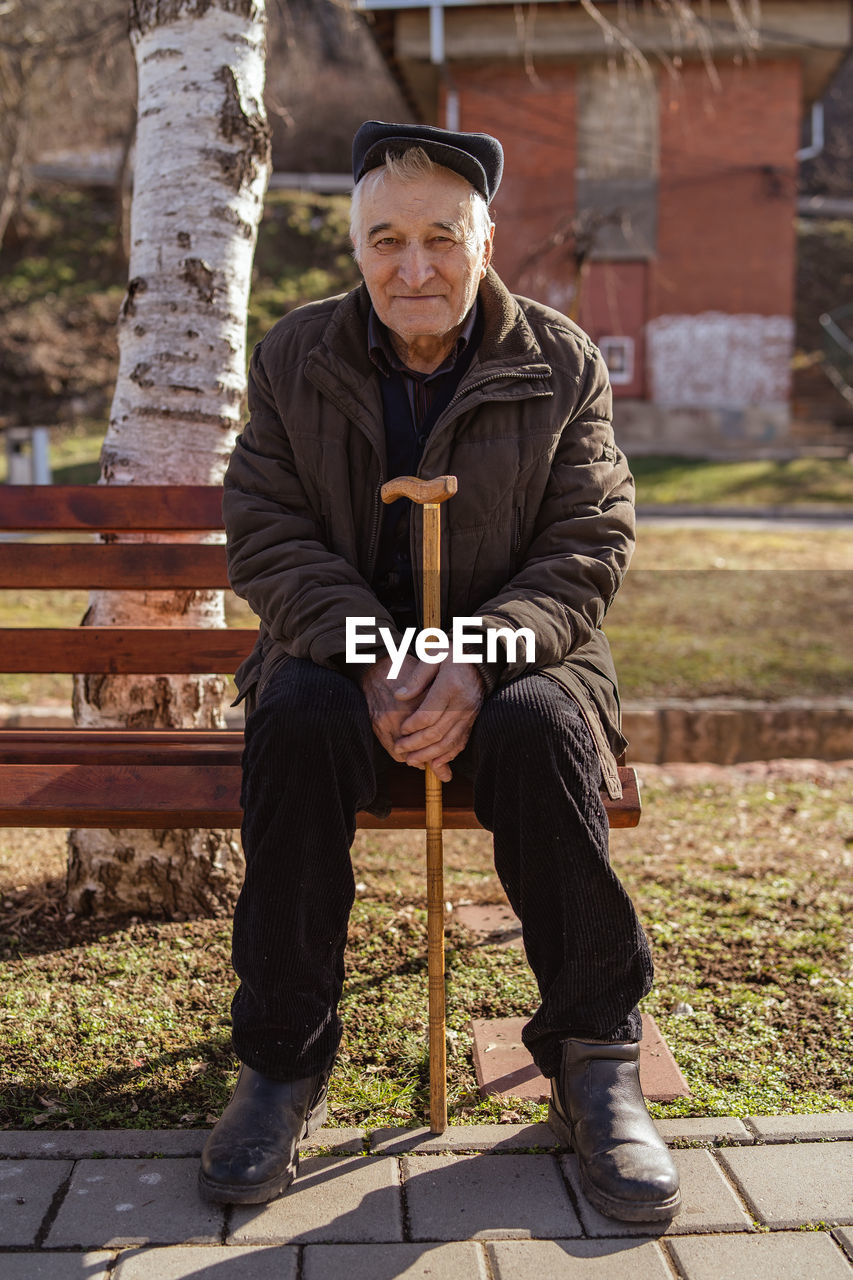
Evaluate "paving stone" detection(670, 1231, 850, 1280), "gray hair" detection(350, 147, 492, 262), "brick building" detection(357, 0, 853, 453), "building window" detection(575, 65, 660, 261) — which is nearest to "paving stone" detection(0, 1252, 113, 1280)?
"paving stone" detection(670, 1231, 850, 1280)

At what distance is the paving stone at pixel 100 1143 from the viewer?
219cm

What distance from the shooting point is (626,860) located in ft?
12.4

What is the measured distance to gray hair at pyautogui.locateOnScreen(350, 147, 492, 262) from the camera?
2379 mm

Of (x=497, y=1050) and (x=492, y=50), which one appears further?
(x=492, y=50)

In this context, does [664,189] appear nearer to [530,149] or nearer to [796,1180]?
[530,149]

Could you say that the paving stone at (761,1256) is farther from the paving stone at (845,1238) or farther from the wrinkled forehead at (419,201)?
the wrinkled forehead at (419,201)

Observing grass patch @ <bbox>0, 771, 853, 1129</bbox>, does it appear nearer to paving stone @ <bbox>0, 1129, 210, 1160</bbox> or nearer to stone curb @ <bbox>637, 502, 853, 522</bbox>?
paving stone @ <bbox>0, 1129, 210, 1160</bbox>

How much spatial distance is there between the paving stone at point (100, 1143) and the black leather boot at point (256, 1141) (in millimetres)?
138

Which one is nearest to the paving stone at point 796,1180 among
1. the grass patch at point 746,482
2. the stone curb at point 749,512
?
the stone curb at point 749,512

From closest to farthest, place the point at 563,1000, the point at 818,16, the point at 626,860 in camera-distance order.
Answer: the point at 563,1000
the point at 626,860
the point at 818,16

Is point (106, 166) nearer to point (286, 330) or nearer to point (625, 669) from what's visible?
point (625, 669)

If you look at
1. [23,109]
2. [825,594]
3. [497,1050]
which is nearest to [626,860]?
[497,1050]

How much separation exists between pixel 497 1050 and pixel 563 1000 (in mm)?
482

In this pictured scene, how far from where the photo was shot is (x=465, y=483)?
2.47 meters
